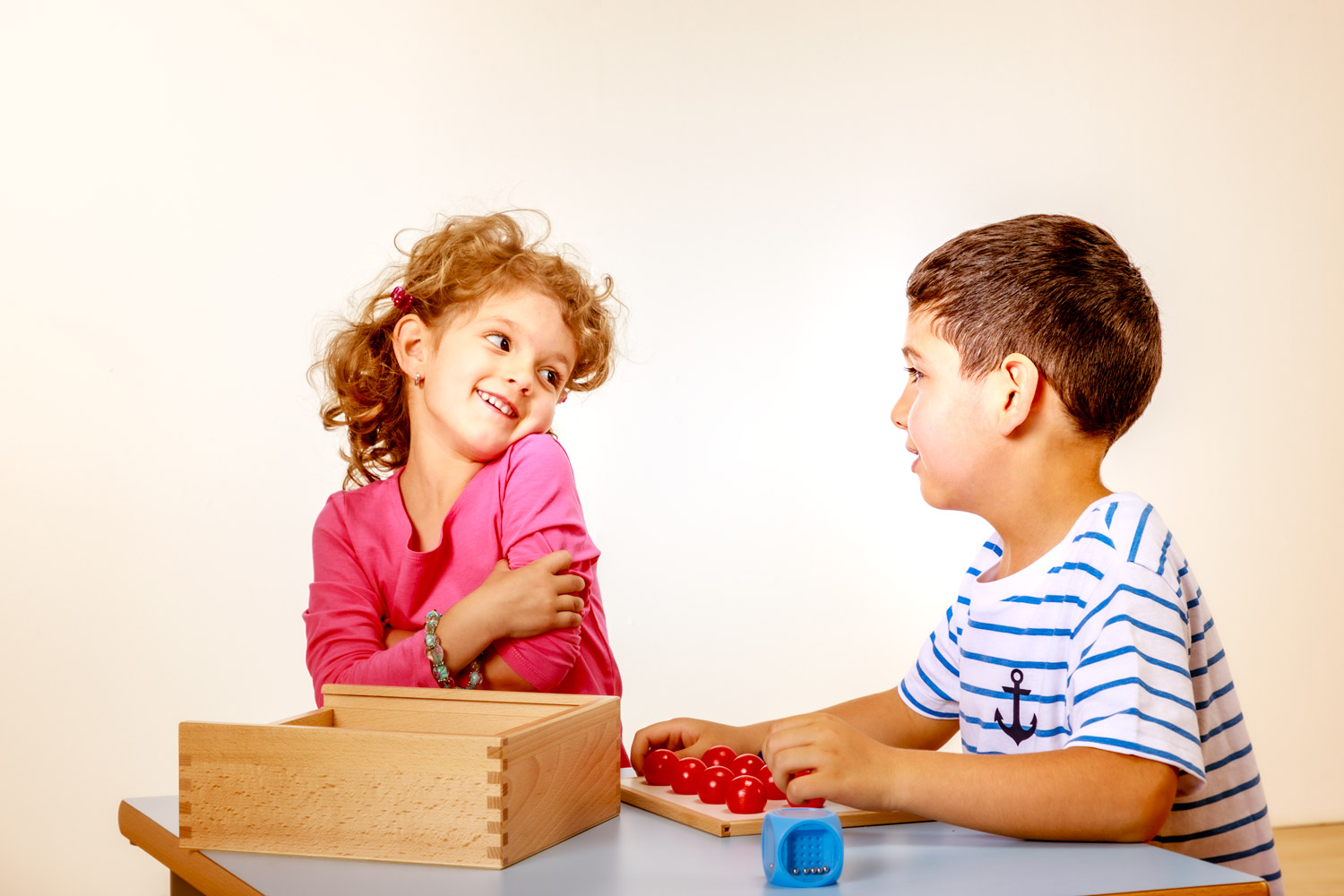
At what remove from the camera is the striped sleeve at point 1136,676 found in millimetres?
779

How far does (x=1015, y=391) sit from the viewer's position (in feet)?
3.25

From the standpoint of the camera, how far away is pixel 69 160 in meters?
2.10

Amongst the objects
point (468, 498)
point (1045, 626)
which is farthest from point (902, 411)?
point (468, 498)

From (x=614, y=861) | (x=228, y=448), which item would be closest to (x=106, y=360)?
(x=228, y=448)

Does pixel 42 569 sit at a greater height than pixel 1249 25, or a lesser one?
lesser

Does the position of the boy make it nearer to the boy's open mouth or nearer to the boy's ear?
the boy's ear

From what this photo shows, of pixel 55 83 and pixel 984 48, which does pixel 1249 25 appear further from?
pixel 55 83

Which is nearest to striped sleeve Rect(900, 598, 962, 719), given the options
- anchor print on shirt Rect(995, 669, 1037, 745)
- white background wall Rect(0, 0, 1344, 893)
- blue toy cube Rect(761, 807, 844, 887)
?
anchor print on shirt Rect(995, 669, 1037, 745)

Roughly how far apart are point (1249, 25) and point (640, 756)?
2.71m

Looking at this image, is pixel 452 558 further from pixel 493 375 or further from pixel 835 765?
pixel 835 765

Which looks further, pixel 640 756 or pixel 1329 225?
pixel 1329 225

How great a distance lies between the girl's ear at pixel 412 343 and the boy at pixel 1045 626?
0.52m

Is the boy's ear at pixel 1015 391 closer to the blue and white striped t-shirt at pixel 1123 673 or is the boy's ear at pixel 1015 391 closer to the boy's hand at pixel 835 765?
the blue and white striped t-shirt at pixel 1123 673

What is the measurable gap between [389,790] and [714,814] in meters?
0.23
